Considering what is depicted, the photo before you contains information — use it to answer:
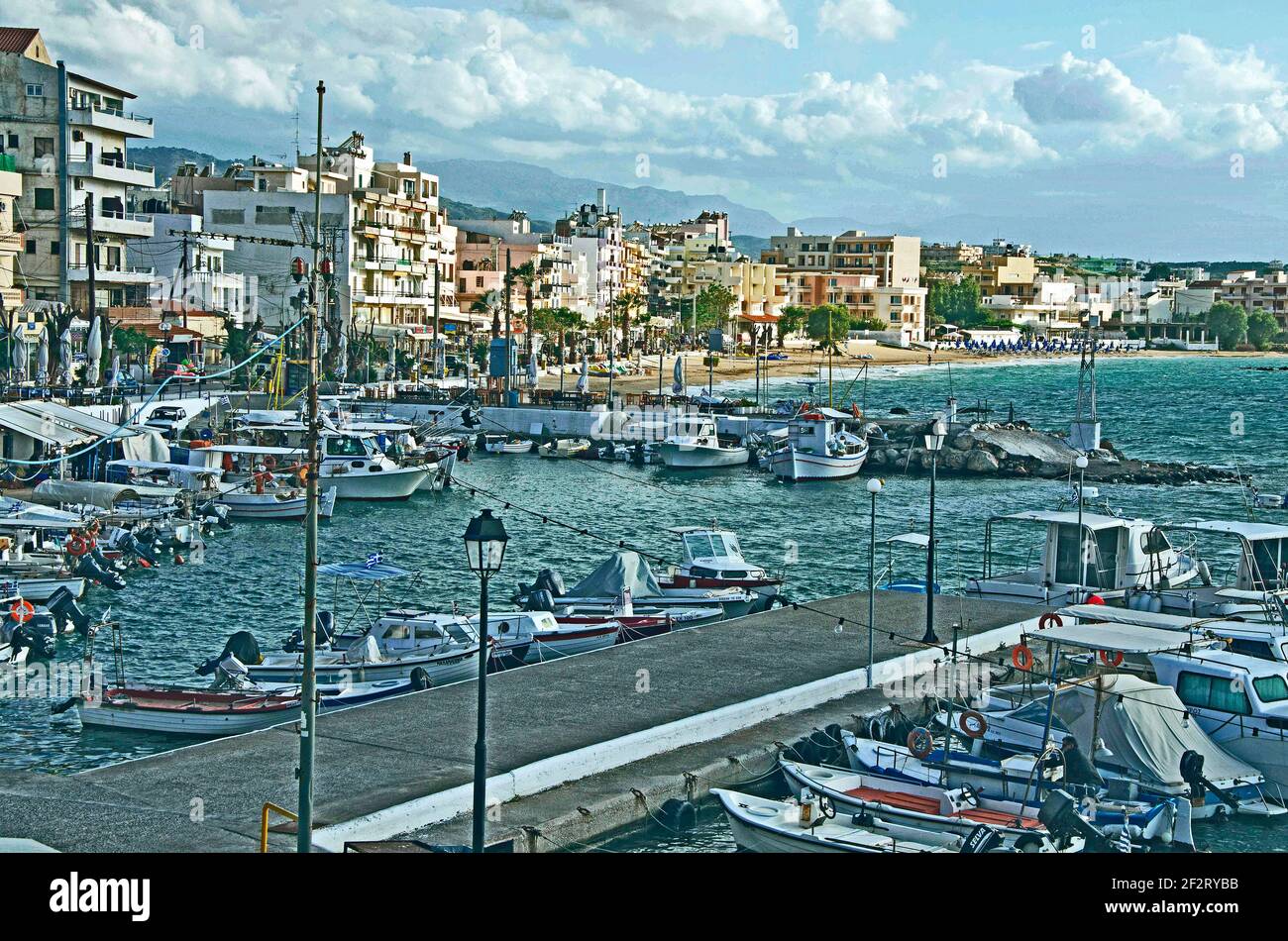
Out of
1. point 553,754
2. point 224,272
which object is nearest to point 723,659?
point 553,754

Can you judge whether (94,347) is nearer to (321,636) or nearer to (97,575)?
Answer: (97,575)

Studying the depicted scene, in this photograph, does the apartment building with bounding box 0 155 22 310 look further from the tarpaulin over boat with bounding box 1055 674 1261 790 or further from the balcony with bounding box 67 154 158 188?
the tarpaulin over boat with bounding box 1055 674 1261 790

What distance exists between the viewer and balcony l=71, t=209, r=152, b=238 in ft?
233

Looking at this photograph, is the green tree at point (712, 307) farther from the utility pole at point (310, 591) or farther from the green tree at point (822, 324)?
the utility pole at point (310, 591)

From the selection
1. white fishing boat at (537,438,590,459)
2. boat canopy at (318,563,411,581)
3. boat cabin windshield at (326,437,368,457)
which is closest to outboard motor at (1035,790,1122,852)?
boat canopy at (318,563,411,581)

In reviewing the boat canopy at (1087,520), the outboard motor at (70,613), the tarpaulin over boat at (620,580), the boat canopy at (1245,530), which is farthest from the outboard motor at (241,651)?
the boat canopy at (1245,530)

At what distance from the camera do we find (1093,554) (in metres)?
29.5

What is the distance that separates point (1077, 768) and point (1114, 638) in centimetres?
310

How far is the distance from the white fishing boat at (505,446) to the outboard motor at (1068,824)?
5666 centimetres

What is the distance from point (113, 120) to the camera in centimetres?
7181

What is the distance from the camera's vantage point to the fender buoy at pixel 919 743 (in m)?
18.8

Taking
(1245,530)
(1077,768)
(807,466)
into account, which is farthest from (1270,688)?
(807,466)

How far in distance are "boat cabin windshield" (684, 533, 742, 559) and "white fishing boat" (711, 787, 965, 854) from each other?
18318 mm
